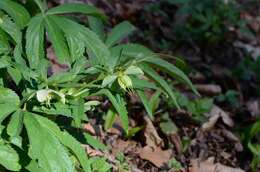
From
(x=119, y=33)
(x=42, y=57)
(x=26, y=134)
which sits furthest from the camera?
(x=119, y=33)

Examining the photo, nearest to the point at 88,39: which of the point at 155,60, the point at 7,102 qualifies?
the point at 155,60

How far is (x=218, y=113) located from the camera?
9.18 feet

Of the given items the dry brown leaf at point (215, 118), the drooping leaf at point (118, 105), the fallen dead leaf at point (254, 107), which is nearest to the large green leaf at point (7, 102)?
the drooping leaf at point (118, 105)

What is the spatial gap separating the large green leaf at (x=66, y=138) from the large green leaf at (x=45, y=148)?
15 millimetres

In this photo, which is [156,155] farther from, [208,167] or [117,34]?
[117,34]

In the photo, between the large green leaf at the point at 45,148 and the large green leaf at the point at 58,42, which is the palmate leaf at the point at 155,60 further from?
the large green leaf at the point at 45,148

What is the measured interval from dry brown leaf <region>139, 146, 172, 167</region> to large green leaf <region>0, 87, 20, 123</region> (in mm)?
889

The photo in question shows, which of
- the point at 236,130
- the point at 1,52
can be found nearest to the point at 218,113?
the point at 236,130

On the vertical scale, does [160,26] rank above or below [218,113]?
above

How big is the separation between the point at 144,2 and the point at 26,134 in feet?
7.69

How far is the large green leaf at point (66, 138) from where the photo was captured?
158 centimetres

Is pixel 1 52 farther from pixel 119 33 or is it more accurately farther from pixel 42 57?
pixel 119 33

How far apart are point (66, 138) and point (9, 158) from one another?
0.57ft

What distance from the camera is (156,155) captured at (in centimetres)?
240
